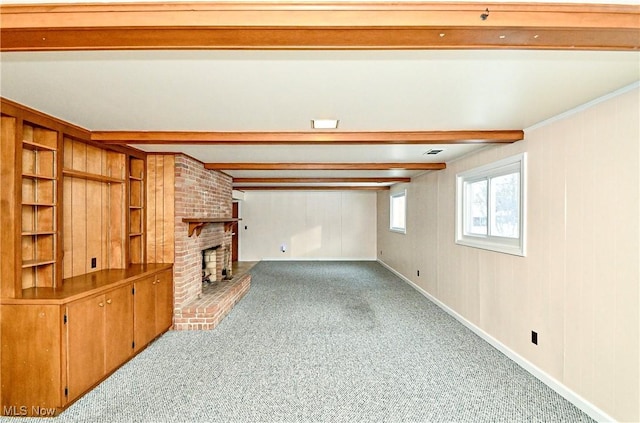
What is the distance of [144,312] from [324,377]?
2.03m

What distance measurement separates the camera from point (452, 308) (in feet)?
14.9

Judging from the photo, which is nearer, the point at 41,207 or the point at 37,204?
the point at 37,204

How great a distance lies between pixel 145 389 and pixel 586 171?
3.86m

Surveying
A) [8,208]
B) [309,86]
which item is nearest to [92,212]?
[8,208]

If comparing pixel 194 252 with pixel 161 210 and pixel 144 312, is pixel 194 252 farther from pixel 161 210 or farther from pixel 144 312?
pixel 144 312

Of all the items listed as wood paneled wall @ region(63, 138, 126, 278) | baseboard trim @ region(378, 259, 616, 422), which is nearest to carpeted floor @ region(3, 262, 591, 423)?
baseboard trim @ region(378, 259, 616, 422)

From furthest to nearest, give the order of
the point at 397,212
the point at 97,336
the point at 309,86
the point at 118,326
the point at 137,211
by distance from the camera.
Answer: the point at 397,212
the point at 137,211
the point at 118,326
the point at 97,336
the point at 309,86

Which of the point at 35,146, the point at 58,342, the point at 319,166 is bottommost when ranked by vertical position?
the point at 58,342

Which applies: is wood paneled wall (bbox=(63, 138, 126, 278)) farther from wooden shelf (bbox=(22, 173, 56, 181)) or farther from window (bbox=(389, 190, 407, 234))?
window (bbox=(389, 190, 407, 234))

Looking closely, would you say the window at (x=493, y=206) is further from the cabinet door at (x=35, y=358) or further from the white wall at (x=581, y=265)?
the cabinet door at (x=35, y=358)

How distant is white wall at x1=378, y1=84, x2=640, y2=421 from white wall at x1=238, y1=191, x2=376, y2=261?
6286mm

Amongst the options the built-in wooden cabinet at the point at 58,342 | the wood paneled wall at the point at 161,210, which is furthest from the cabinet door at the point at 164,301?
the built-in wooden cabinet at the point at 58,342

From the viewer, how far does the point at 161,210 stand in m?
3.99

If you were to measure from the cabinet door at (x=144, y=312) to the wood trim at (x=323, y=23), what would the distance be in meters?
2.58
